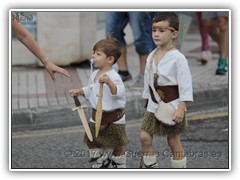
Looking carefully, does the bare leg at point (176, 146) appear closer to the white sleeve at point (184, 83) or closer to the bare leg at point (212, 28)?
the white sleeve at point (184, 83)

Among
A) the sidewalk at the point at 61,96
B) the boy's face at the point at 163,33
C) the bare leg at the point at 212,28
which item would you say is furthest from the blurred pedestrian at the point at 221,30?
the boy's face at the point at 163,33

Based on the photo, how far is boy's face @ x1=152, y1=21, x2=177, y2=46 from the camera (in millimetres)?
5918

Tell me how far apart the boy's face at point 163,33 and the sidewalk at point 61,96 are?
2.47 m

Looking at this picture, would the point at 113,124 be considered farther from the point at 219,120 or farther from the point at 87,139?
the point at 219,120

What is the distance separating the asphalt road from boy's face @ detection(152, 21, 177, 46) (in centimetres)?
112

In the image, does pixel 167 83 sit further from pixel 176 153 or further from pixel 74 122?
pixel 74 122

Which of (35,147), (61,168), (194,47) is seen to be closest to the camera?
(61,168)

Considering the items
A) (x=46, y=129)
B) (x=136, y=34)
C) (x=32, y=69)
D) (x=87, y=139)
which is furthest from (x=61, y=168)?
(x=32, y=69)

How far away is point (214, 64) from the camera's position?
35.4ft

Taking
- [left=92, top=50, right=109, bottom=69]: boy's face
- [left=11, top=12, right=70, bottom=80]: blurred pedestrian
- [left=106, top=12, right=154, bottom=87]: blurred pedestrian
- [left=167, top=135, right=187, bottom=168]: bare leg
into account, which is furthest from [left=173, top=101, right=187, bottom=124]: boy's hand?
[left=106, top=12, right=154, bottom=87]: blurred pedestrian

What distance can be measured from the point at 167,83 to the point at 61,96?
3.19 m

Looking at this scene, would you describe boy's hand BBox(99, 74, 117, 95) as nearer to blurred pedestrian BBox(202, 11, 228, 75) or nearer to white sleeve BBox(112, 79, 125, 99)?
white sleeve BBox(112, 79, 125, 99)

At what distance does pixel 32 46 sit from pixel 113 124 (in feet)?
2.87

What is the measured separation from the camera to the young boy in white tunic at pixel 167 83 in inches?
230
